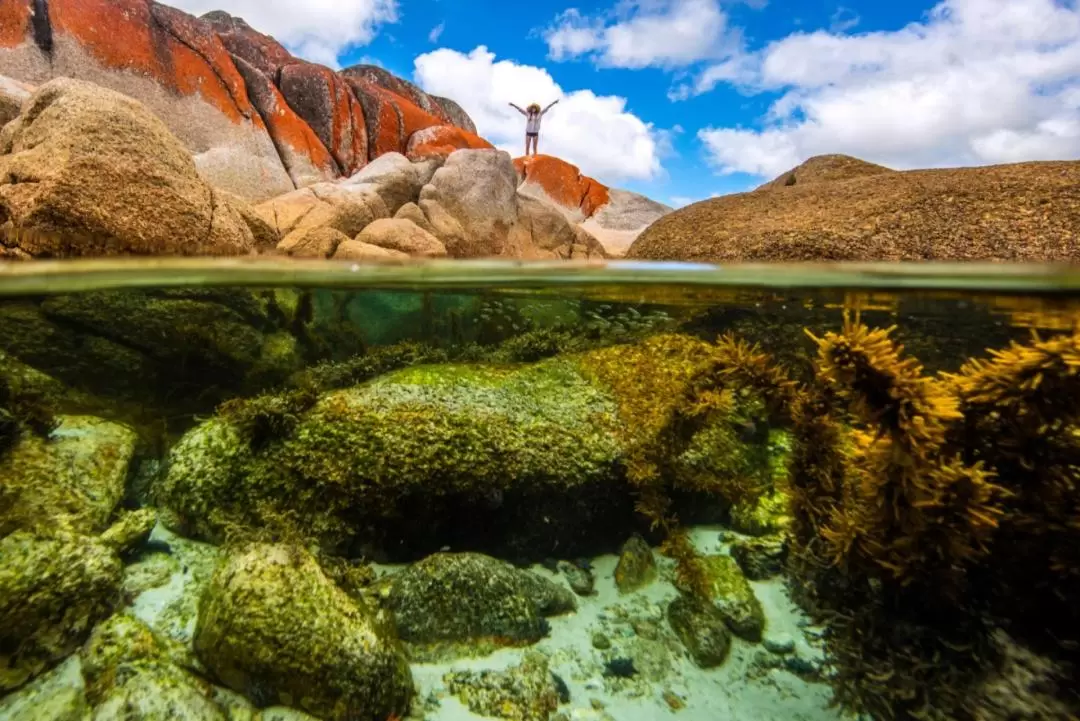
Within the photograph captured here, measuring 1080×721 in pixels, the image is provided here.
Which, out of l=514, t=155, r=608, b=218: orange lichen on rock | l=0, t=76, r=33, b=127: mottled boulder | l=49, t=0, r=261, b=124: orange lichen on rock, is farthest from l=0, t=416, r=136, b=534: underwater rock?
l=514, t=155, r=608, b=218: orange lichen on rock

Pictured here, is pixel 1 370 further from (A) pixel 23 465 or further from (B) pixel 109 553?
(B) pixel 109 553

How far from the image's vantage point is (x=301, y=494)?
17.9 feet

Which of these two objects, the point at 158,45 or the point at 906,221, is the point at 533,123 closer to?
the point at 158,45

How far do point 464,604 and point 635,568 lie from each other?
185cm

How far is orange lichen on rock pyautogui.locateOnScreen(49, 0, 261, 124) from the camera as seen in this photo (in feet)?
44.0

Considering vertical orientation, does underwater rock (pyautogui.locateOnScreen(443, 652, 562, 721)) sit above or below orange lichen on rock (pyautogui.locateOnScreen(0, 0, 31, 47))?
below

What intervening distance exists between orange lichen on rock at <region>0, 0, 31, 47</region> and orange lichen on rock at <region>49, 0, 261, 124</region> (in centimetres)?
52

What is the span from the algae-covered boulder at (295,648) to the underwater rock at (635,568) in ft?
7.60

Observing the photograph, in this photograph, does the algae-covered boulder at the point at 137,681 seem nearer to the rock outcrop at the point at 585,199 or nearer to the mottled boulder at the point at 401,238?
the mottled boulder at the point at 401,238

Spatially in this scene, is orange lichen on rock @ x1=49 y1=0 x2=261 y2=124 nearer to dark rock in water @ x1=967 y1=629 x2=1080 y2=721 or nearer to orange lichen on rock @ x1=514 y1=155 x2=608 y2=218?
orange lichen on rock @ x1=514 y1=155 x2=608 y2=218

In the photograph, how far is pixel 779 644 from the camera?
432 centimetres

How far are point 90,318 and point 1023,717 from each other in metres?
12.0

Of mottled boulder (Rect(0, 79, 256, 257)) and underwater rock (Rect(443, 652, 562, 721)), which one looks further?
mottled boulder (Rect(0, 79, 256, 257))

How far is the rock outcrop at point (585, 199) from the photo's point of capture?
2336cm
